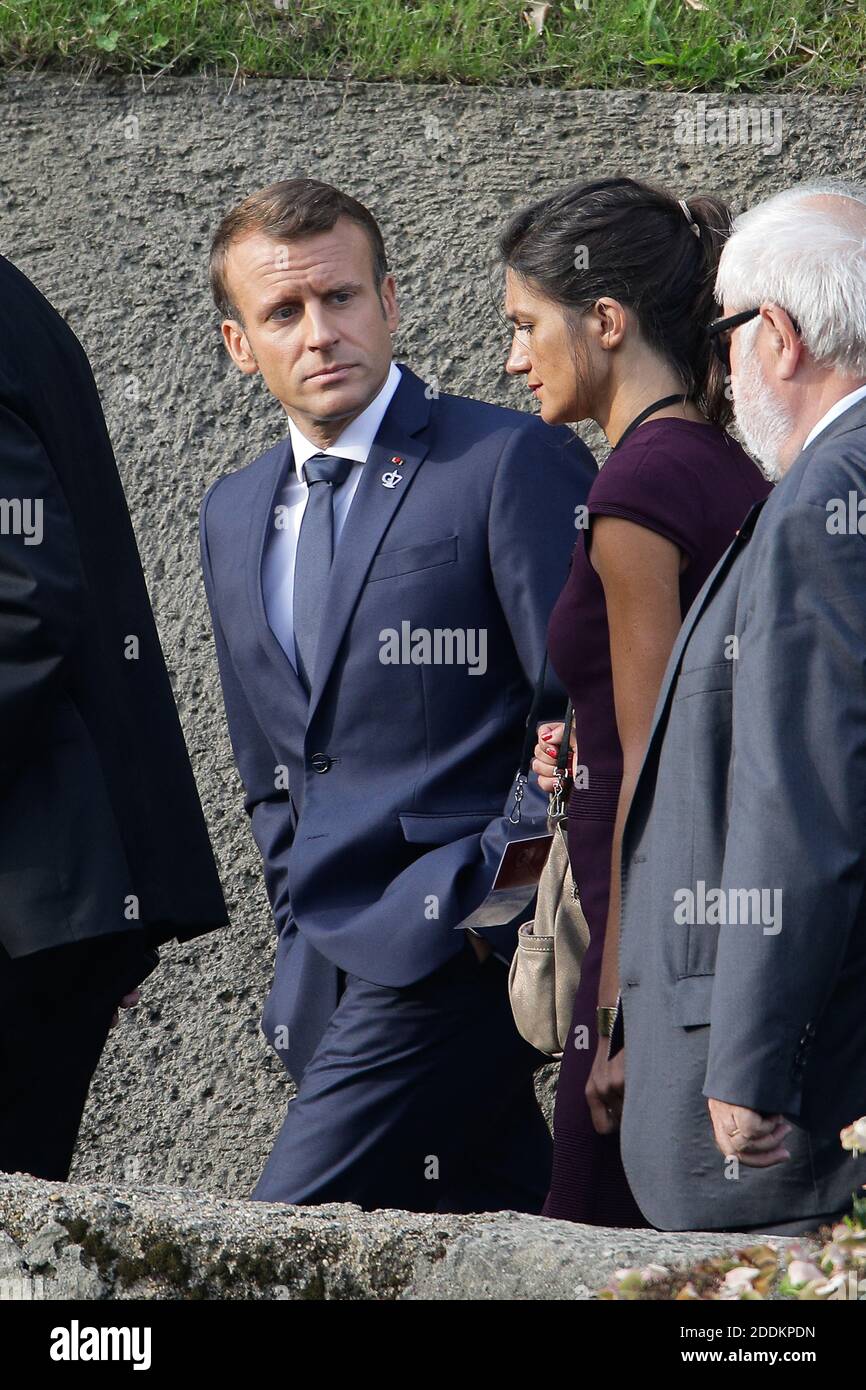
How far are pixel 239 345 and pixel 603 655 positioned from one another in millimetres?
1259

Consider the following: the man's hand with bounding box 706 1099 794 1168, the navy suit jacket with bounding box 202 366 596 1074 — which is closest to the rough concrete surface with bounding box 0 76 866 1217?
the navy suit jacket with bounding box 202 366 596 1074

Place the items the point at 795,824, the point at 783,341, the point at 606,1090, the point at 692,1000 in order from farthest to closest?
the point at 606,1090
the point at 783,341
the point at 692,1000
the point at 795,824

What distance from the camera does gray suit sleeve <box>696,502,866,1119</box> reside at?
6.94ft

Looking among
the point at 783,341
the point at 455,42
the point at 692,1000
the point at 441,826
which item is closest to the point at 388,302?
the point at 441,826

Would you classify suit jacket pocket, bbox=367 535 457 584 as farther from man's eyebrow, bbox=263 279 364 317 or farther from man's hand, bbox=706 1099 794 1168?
man's hand, bbox=706 1099 794 1168

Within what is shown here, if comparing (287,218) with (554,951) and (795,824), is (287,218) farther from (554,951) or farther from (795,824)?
(795,824)

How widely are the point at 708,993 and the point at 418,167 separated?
2972 mm

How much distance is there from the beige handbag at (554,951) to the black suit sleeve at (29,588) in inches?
31.7

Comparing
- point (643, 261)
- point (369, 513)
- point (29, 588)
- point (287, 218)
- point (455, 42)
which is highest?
point (455, 42)

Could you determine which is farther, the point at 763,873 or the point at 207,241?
the point at 207,241

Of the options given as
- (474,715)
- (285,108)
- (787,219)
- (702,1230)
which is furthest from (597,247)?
(285,108)

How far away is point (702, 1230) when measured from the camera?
2291 millimetres

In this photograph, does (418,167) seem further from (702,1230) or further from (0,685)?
(702,1230)

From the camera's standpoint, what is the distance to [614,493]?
2.71 metres
